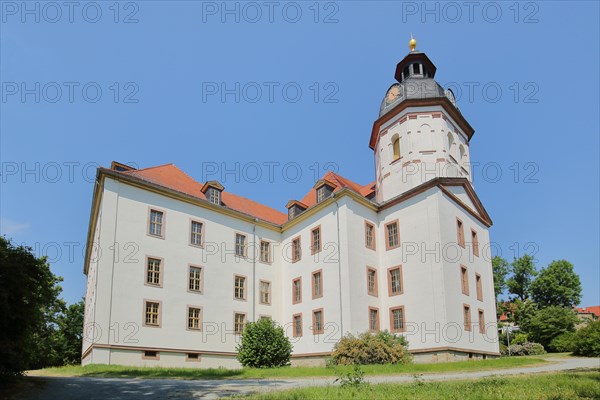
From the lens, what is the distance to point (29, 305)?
36.7 feet

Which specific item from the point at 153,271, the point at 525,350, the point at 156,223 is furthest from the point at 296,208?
the point at 525,350

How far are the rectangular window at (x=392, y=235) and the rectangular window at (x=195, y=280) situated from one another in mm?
11108

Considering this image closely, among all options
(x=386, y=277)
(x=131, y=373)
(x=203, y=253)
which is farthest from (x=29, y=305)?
(x=386, y=277)

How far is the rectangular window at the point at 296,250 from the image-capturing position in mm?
29419

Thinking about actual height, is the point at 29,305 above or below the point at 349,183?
below

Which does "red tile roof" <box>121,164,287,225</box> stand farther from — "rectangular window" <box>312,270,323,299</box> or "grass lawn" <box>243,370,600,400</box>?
"grass lawn" <box>243,370,600,400</box>

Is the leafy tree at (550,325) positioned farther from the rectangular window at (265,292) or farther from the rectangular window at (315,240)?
the rectangular window at (265,292)

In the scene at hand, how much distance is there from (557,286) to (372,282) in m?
Answer: 30.7

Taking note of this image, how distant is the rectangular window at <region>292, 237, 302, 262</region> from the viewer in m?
29.4

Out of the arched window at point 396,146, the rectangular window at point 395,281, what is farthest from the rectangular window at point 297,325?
the arched window at point 396,146

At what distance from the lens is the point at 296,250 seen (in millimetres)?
29922

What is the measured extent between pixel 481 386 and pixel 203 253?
19.6 metres

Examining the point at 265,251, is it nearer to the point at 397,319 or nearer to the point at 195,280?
the point at 195,280

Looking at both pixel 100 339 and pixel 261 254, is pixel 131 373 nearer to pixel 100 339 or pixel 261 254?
pixel 100 339
